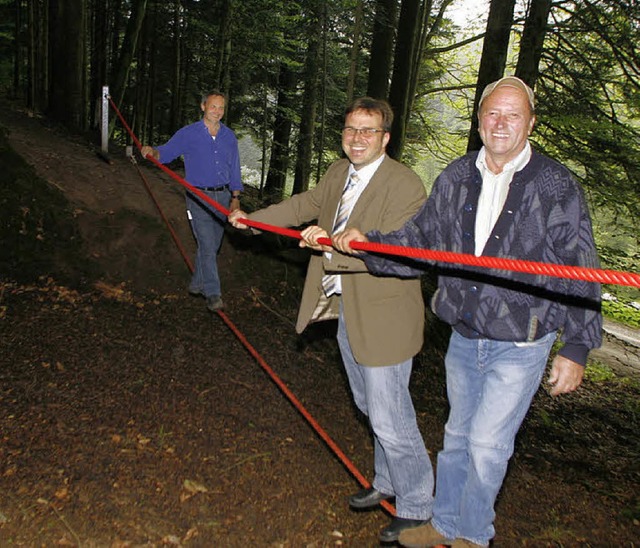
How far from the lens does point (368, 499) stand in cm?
308

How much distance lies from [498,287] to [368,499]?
5.48 feet

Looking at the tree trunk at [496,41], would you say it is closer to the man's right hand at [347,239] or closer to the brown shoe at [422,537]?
the man's right hand at [347,239]

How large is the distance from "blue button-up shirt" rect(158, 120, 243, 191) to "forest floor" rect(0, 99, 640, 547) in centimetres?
152

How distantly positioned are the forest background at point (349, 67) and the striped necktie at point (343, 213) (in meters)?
5.36

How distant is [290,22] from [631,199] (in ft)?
32.3

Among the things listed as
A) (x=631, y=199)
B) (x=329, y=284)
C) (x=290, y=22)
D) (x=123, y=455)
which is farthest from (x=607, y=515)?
(x=290, y=22)

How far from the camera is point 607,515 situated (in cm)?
434

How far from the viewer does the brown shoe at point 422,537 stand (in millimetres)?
2666

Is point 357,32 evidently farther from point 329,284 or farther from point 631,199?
point 329,284

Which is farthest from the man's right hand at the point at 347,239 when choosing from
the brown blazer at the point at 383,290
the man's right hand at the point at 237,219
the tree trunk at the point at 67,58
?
the tree trunk at the point at 67,58

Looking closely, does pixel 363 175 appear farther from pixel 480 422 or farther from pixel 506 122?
pixel 480 422

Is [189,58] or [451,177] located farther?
[189,58]

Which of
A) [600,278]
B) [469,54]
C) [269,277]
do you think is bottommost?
[269,277]

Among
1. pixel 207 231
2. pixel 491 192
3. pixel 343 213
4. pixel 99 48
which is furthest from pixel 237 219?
pixel 99 48
